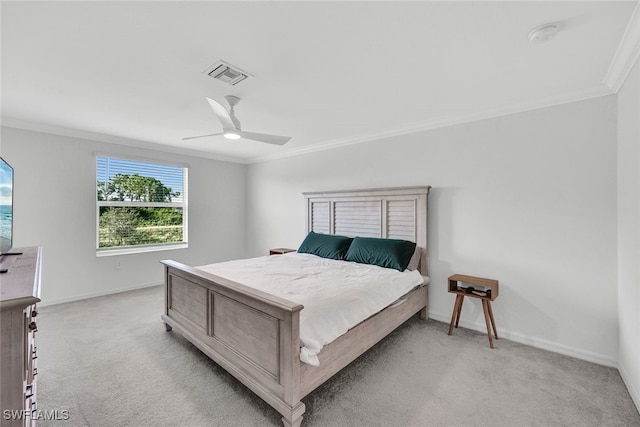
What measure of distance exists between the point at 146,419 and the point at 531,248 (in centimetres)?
348

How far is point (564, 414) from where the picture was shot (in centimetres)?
185

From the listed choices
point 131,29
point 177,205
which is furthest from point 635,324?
point 177,205

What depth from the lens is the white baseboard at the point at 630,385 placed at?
1917 mm

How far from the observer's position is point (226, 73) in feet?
7.30

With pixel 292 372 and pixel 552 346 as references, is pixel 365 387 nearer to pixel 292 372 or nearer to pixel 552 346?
pixel 292 372

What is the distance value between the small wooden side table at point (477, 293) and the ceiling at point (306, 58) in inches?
69.5

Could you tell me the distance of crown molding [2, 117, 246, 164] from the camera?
3537 millimetres

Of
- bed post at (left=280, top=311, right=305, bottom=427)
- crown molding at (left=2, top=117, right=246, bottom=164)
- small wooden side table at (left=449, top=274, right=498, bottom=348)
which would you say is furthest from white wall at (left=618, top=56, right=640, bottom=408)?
crown molding at (left=2, top=117, right=246, bottom=164)

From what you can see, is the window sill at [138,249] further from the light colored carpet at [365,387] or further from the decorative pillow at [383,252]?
the decorative pillow at [383,252]

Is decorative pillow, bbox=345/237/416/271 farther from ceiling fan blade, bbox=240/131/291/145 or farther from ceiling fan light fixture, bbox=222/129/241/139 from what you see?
ceiling fan light fixture, bbox=222/129/241/139

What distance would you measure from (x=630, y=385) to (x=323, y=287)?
91.8 inches

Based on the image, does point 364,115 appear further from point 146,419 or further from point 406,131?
point 146,419

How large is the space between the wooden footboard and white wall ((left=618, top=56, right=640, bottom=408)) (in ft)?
7.61

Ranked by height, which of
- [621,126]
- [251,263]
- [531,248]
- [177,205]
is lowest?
[251,263]
